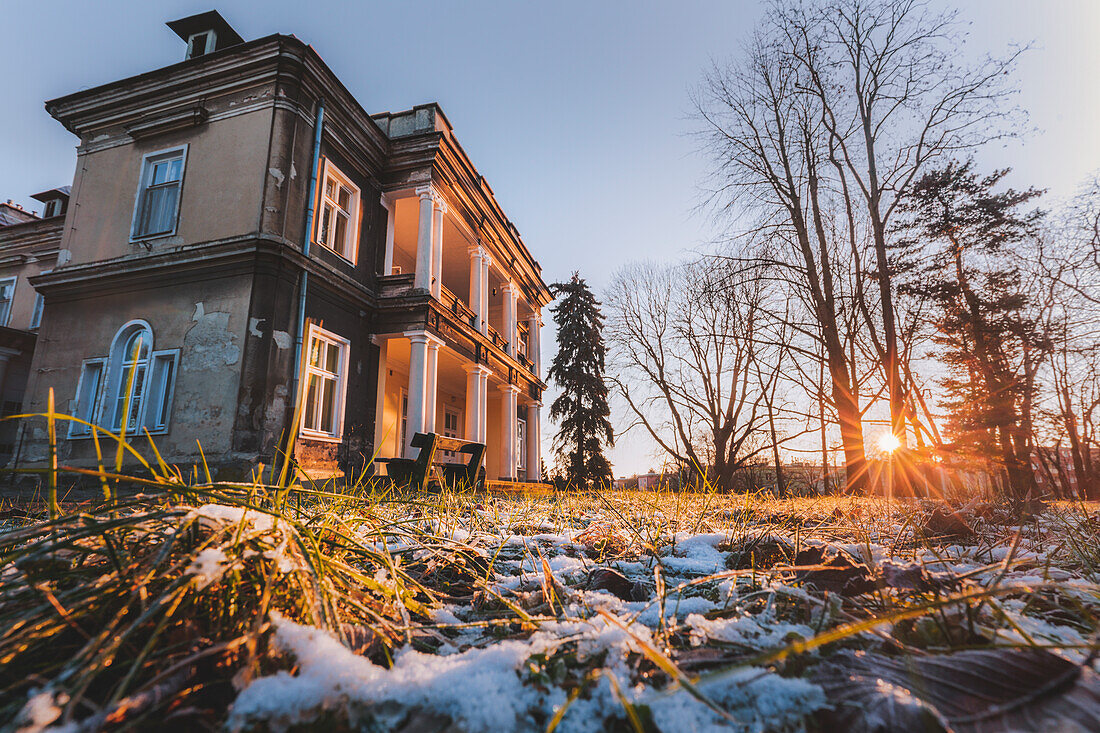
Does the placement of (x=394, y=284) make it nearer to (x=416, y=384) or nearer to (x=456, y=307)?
(x=456, y=307)

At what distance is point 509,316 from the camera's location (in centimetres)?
1655

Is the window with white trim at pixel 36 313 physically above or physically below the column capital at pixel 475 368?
above

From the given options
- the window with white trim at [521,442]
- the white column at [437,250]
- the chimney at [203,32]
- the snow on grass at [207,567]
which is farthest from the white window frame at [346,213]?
the window with white trim at [521,442]

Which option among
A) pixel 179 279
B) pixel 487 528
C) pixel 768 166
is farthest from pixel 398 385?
pixel 487 528

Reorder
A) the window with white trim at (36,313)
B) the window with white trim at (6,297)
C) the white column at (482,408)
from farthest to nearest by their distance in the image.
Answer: the window with white trim at (6,297), the window with white trim at (36,313), the white column at (482,408)

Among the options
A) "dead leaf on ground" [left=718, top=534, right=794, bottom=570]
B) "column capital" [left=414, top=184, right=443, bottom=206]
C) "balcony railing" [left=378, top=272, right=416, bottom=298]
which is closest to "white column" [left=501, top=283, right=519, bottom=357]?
"column capital" [left=414, top=184, right=443, bottom=206]

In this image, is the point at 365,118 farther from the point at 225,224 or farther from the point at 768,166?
the point at 768,166

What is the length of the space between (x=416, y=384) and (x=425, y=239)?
3.26m

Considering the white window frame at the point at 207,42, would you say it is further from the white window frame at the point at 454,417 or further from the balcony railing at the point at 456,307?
the white window frame at the point at 454,417

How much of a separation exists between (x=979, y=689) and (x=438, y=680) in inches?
27.2

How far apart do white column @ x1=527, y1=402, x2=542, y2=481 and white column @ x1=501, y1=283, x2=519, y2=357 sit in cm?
319

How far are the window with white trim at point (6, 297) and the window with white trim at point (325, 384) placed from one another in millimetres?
12511

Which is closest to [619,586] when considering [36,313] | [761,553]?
[761,553]

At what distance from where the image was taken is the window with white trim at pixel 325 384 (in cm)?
865
